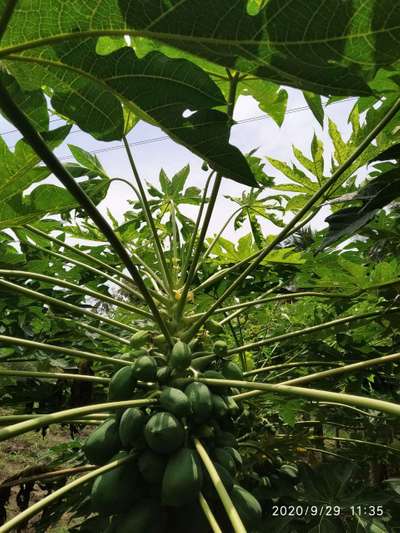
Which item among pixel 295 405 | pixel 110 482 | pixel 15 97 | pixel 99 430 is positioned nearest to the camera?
pixel 15 97

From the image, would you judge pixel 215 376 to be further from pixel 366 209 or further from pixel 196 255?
pixel 366 209

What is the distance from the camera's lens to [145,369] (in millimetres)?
1238

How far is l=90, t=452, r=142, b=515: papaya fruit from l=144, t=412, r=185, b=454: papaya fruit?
9 cm

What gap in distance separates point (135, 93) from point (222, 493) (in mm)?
800

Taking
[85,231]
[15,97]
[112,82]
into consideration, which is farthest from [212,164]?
[85,231]

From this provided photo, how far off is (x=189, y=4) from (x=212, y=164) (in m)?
0.29

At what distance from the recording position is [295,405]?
1.79 metres

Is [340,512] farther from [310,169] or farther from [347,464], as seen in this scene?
[310,169]

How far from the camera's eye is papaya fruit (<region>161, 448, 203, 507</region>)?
103cm

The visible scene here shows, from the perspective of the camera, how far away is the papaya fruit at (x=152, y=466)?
3.67 ft

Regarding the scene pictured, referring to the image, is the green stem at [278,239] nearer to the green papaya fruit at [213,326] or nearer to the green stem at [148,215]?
the green papaya fruit at [213,326]

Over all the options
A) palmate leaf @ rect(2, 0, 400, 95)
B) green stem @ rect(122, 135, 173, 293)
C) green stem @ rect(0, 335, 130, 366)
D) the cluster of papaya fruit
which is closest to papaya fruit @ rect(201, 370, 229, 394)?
the cluster of papaya fruit
